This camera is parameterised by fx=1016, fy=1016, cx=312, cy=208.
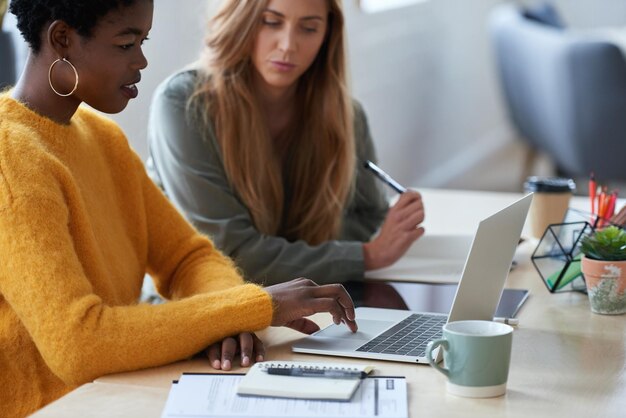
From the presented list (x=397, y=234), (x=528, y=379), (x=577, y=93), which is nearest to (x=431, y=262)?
(x=397, y=234)

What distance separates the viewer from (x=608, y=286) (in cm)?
147

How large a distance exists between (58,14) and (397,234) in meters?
0.78

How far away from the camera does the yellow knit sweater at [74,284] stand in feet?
3.72

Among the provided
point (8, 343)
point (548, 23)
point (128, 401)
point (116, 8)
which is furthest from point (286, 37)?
point (548, 23)

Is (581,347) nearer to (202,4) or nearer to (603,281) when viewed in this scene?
(603,281)

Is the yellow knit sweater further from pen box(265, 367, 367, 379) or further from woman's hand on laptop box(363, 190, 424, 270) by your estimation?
woman's hand on laptop box(363, 190, 424, 270)

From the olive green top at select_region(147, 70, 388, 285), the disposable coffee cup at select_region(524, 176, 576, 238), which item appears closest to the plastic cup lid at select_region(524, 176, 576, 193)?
the disposable coffee cup at select_region(524, 176, 576, 238)

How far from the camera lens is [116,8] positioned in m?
1.27

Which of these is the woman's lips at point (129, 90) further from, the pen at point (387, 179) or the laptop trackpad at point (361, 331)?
the pen at point (387, 179)

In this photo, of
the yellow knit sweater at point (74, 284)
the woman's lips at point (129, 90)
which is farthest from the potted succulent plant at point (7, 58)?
the woman's lips at point (129, 90)

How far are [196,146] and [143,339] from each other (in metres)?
0.72

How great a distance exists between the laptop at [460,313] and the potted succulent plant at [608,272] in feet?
0.60

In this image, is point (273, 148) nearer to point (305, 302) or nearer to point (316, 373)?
point (305, 302)

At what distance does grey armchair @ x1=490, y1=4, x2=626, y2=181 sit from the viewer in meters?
4.26
